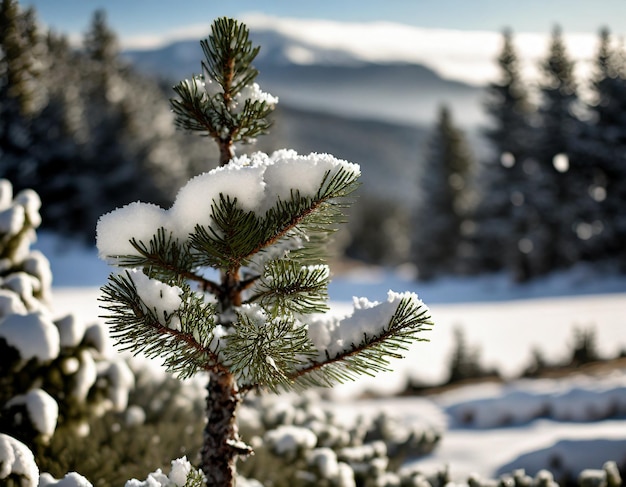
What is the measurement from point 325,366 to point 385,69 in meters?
115

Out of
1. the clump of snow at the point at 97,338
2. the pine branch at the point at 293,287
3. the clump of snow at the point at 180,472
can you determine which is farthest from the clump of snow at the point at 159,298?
the clump of snow at the point at 97,338

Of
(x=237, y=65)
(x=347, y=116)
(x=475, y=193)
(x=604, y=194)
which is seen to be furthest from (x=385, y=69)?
(x=237, y=65)

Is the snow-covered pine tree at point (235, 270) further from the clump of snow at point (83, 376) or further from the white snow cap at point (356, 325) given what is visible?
the clump of snow at point (83, 376)

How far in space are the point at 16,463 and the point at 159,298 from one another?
0.97 meters

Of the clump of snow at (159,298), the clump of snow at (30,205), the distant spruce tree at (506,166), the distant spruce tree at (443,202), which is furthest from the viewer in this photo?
the distant spruce tree at (443,202)

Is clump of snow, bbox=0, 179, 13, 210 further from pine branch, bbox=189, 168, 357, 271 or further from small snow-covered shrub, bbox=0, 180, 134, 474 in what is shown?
pine branch, bbox=189, 168, 357, 271

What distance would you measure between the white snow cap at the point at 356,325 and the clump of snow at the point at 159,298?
0.58m

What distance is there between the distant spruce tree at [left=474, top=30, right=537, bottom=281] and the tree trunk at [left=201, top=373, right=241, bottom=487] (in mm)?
21090

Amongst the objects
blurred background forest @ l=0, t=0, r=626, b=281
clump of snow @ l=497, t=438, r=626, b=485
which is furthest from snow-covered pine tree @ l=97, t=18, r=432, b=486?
blurred background forest @ l=0, t=0, r=626, b=281

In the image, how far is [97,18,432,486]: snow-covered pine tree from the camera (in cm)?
186

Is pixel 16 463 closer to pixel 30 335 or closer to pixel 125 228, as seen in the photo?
pixel 30 335

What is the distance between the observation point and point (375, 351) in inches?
Answer: 79.7

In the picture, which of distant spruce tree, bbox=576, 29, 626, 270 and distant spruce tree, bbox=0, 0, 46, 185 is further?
distant spruce tree, bbox=576, 29, 626, 270

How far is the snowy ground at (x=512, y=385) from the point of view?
4.24 m
